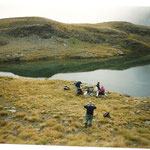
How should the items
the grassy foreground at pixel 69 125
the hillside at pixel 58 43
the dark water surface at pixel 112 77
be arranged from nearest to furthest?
the grassy foreground at pixel 69 125
the dark water surface at pixel 112 77
the hillside at pixel 58 43

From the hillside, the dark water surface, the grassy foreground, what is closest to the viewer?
the grassy foreground

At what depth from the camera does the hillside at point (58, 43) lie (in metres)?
69.3

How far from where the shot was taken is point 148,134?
7801 millimetres

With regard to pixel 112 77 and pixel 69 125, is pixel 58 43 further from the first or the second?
pixel 69 125

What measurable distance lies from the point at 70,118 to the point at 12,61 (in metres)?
55.9

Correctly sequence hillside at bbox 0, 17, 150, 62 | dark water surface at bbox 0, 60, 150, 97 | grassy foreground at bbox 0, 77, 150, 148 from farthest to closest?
hillside at bbox 0, 17, 150, 62, dark water surface at bbox 0, 60, 150, 97, grassy foreground at bbox 0, 77, 150, 148

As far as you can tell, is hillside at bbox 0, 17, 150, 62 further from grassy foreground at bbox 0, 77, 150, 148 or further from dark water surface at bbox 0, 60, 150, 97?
grassy foreground at bbox 0, 77, 150, 148

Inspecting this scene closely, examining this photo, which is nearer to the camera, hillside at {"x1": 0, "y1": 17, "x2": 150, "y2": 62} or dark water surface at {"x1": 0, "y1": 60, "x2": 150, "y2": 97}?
dark water surface at {"x1": 0, "y1": 60, "x2": 150, "y2": 97}

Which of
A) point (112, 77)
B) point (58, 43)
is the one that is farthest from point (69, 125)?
point (58, 43)

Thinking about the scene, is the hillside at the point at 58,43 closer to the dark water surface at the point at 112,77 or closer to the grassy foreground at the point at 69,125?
the dark water surface at the point at 112,77

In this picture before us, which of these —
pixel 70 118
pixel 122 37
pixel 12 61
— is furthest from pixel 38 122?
pixel 122 37

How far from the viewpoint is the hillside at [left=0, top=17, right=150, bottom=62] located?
69.3 metres

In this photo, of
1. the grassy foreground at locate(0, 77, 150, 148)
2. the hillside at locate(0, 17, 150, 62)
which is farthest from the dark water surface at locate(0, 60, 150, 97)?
the hillside at locate(0, 17, 150, 62)

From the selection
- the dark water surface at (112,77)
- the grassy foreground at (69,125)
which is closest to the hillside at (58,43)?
the dark water surface at (112,77)
